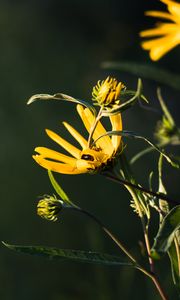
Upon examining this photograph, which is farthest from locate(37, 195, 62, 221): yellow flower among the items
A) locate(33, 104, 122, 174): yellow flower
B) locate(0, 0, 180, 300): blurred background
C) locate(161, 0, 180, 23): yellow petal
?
locate(0, 0, 180, 300): blurred background

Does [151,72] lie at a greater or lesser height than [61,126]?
lesser

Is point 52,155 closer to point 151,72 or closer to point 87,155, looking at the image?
point 87,155

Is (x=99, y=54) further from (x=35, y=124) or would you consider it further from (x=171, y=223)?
(x=171, y=223)

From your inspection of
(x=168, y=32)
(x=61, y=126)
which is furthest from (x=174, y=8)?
(x=61, y=126)

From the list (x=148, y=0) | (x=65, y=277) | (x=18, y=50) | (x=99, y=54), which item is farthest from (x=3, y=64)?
(x=65, y=277)

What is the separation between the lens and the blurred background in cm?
186

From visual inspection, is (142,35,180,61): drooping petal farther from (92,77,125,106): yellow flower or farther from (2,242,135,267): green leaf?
(2,242,135,267): green leaf

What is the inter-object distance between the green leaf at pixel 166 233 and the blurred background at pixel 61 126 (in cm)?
47

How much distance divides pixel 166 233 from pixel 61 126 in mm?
2293

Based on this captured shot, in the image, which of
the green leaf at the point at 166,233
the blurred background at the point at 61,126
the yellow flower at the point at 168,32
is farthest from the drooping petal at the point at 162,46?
the blurred background at the point at 61,126

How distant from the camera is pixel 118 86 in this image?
0.55 meters

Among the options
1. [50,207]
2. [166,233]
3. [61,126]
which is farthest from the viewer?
[61,126]

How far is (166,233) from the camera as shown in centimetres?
49

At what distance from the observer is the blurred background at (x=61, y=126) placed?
1.86 metres
